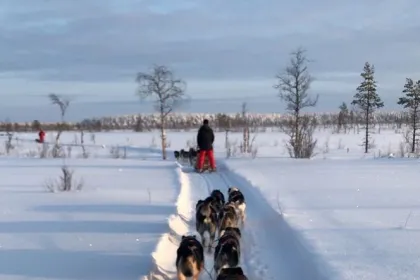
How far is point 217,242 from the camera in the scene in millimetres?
8094

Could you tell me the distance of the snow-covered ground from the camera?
6.38 meters

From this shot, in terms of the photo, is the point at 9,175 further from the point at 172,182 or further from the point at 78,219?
the point at 78,219

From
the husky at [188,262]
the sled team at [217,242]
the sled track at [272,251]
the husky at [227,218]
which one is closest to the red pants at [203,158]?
the sled track at [272,251]

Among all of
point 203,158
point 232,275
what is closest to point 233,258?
point 232,275

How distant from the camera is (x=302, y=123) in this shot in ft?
92.1

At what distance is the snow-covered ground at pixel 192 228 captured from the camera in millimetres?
6383

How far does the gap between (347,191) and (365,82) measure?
33752mm

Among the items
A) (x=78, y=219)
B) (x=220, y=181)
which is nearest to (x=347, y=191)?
(x=220, y=181)

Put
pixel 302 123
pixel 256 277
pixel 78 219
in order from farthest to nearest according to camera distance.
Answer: pixel 302 123 → pixel 78 219 → pixel 256 277

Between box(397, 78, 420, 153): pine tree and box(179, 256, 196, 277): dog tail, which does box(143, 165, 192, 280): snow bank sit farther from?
box(397, 78, 420, 153): pine tree

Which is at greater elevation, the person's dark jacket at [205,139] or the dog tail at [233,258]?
the person's dark jacket at [205,139]

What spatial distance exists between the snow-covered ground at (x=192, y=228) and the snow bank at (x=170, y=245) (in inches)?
1.0

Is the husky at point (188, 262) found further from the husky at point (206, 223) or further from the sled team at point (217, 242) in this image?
the husky at point (206, 223)

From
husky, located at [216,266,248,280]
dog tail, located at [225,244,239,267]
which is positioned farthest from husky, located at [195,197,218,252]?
husky, located at [216,266,248,280]
